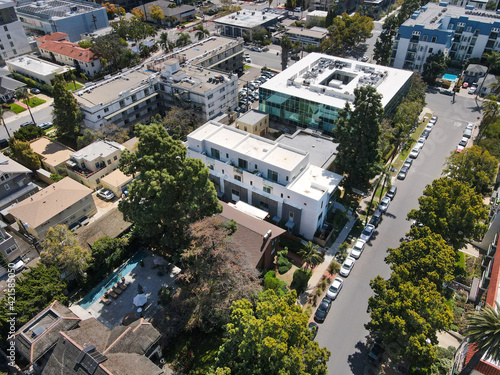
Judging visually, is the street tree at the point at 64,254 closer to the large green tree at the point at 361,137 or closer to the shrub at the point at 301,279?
the shrub at the point at 301,279

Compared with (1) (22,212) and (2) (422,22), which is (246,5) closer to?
(2) (422,22)

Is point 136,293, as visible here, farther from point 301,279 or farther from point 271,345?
point 271,345

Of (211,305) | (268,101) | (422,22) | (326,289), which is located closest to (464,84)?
(422,22)

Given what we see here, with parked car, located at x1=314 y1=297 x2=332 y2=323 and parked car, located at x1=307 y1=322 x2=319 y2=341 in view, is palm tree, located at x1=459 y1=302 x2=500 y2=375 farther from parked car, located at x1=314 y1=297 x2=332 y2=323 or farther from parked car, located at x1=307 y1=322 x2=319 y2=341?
parked car, located at x1=314 y1=297 x2=332 y2=323

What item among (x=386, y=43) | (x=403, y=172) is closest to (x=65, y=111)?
(x=403, y=172)

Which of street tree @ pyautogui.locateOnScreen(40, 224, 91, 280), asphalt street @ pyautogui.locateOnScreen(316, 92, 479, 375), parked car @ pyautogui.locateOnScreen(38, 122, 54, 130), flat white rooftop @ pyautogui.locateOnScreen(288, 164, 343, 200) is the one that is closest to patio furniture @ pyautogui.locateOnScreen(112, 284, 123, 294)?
street tree @ pyautogui.locateOnScreen(40, 224, 91, 280)

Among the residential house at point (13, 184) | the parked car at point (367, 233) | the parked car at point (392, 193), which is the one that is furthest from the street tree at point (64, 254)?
the parked car at point (392, 193)
